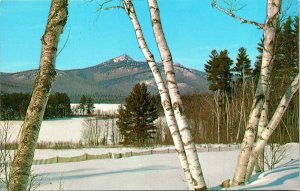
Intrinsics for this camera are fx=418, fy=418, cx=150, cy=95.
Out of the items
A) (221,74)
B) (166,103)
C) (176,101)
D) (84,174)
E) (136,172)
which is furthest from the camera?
(221,74)

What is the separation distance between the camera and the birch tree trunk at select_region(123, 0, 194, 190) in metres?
4.23

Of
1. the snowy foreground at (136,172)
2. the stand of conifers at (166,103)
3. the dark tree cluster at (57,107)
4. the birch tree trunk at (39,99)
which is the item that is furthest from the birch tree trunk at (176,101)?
the dark tree cluster at (57,107)

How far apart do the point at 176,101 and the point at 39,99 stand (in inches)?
51.0

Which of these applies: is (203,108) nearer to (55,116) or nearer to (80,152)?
(80,152)

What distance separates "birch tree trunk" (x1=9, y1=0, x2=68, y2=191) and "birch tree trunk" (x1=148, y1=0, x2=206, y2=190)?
0.91m

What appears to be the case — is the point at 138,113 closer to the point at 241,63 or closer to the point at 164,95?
the point at 241,63

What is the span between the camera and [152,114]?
1029 inches

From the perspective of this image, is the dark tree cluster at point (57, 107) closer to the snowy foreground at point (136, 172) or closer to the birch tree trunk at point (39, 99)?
the snowy foreground at point (136, 172)

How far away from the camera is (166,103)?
14.1 feet

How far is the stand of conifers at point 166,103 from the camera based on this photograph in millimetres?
3762

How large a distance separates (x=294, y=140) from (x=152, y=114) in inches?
442

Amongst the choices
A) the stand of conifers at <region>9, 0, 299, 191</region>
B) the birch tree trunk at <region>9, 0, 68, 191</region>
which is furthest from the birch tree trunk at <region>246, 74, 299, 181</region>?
the birch tree trunk at <region>9, 0, 68, 191</region>

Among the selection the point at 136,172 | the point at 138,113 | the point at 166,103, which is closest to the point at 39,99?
the point at 166,103

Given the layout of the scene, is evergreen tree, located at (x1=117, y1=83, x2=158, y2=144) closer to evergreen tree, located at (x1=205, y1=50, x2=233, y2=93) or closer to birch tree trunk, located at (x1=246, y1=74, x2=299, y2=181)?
evergreen tree, located at (x1=205, y1=50, x2=233, y2=93)
